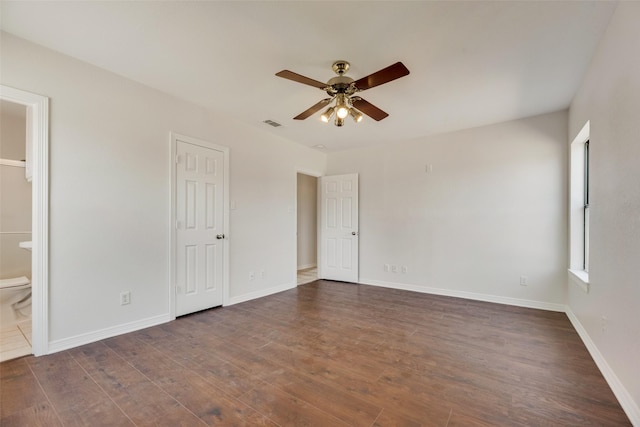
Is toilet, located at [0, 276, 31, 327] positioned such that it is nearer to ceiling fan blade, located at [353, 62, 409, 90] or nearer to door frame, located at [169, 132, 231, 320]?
door frame, located at [169, 132, 231, 320]

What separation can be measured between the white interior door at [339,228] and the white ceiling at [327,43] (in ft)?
7.75

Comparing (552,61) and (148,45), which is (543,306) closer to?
(552,61)

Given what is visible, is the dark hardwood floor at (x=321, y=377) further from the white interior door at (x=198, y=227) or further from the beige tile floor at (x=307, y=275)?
the beige tile floor at (x=307, y=275)

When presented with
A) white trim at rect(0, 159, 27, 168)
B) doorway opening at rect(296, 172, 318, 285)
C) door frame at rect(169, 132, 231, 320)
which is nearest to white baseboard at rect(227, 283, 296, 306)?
door frame at rect(169, 132, 231, 320)

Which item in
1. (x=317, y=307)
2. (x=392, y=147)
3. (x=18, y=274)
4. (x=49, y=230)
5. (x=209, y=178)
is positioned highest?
(x=392, y=147)

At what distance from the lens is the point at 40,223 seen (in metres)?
2.38

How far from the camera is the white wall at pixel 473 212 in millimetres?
3742

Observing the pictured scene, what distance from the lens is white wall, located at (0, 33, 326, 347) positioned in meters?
2.47

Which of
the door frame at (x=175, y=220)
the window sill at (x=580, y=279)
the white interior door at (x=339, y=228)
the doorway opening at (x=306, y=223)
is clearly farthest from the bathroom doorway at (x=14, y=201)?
the window sill at (x=580, y=279)

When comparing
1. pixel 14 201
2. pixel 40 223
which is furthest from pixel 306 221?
pixel 40 223

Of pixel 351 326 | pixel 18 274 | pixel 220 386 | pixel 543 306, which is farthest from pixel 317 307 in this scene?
pixel 18 274

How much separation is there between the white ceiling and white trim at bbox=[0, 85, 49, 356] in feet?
2.06

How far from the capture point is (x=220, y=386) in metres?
2.01

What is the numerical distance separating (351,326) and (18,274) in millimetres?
4362
